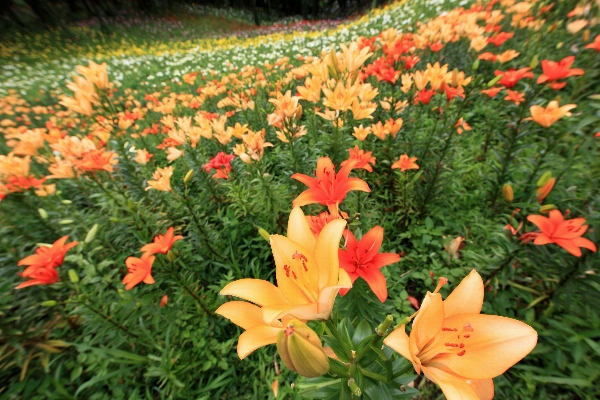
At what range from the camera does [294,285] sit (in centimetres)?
62

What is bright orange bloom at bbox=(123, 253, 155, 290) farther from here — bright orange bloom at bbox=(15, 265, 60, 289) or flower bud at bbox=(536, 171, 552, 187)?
flower bud at bbox=(536, 171, 552, 187)

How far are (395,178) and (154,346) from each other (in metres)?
2.05

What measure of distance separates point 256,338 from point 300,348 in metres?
0.14

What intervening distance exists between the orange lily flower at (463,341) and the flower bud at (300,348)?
0.43ft

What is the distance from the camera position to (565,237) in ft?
3.46

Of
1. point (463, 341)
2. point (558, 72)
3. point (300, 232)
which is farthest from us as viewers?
point (558, 72)

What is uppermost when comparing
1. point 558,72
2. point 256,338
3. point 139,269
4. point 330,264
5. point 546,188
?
point 558,72

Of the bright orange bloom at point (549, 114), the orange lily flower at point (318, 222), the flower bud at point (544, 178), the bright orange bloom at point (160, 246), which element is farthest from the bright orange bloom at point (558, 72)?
the bright orange bloom at point (160, 246)

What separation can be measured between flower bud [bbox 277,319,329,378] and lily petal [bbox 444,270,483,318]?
31 cm

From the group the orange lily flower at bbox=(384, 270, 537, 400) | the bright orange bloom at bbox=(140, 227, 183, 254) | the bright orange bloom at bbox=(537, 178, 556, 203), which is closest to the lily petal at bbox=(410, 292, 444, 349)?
the orange lily flower at bbox=(384, 270, 537, 400)

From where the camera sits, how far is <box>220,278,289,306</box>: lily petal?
57cm

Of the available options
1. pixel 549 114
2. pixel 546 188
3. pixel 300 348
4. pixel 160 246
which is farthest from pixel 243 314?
pixel 549 114

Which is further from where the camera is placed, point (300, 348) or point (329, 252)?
point (329, 252)

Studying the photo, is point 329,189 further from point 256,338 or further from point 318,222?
point 256,338
